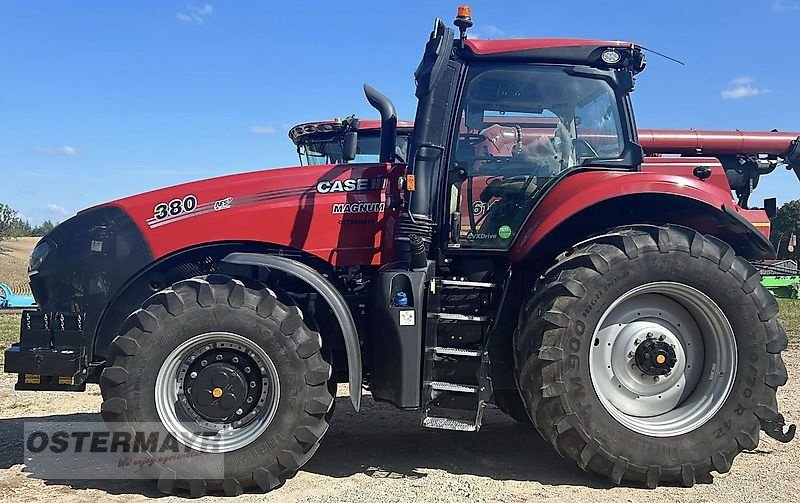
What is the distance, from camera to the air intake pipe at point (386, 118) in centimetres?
531

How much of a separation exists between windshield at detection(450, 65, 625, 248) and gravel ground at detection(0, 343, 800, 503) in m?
1.62

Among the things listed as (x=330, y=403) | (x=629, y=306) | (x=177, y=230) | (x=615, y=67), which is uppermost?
(x=615, y=67)

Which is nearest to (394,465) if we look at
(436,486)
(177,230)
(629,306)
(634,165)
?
(436,486)

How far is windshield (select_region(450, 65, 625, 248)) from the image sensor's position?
473 centimetres

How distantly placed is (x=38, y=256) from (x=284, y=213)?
6.23 feet

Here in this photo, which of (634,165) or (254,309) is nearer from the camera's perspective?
(254,309)

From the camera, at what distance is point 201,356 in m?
Result: 4.38

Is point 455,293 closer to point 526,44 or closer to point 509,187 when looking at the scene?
point 509,187

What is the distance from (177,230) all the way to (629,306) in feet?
10.8

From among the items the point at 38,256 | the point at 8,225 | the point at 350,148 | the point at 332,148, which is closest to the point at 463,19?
the point at 350,148

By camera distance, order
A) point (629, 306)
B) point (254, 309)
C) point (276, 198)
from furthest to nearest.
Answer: point (276, 198) → point (629, 306) → point (254, 309)

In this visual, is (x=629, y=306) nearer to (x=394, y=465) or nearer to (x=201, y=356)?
(x=394, y=465)

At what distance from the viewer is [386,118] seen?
17.8ft

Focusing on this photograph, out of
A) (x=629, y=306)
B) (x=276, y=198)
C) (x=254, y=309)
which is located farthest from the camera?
(x=276, y=198)
